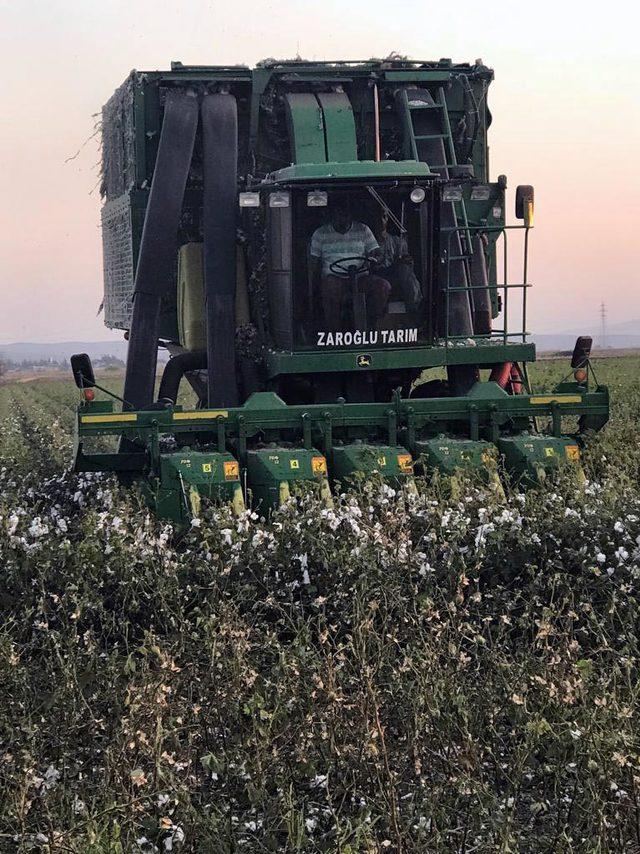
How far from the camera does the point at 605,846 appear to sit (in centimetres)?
412

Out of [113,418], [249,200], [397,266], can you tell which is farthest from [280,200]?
[113,418]

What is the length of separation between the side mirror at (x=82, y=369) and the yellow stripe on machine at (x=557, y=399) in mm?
3802

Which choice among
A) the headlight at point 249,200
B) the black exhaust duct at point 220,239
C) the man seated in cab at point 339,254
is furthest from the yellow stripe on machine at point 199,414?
the headlight at point 249,200

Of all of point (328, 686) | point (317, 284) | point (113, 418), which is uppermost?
point (317, 284)

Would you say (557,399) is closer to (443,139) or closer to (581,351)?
(581,351)

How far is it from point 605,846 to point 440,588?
8.33ft

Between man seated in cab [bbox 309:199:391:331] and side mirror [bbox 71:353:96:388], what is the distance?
2.07 metres

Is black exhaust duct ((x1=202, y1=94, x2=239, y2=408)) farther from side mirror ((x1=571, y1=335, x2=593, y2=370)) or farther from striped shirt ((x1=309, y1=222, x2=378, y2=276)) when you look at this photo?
side mirror ((x1=571, y1=335, x2=593, y2=370))

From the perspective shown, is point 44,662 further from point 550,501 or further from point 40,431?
point 40,431

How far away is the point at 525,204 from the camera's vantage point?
10922 mm

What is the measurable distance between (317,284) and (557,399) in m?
2.33

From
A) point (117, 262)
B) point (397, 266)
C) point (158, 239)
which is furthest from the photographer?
point (117, 262)

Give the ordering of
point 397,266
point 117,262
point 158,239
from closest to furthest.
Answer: point 397,266 < point 158,239 < point 117,262

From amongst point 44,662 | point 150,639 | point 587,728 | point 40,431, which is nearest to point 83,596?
point 44,662
